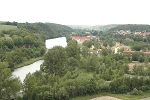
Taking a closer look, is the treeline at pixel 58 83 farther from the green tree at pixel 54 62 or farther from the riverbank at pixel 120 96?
the riverbank at pixel 120 96

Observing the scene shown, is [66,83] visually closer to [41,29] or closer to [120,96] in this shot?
[120,96]

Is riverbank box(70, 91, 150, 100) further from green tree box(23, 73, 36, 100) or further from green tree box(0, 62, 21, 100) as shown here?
green tree box(0, 62, 21, 100)

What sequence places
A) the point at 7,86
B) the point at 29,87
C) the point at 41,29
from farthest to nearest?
the point at 41,29 < the point at 29,87 < the point at 7,86

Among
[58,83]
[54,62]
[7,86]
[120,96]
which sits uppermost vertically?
[54,62]

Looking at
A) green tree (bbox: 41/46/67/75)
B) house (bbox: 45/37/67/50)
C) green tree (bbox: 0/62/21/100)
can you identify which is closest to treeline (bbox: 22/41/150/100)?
green tree (bbox: 41/46/67/75)

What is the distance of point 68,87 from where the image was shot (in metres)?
24.0

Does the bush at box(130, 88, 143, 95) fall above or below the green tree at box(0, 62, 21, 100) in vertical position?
below

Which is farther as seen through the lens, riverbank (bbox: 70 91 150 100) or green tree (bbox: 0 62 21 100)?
riverbank (bbox: 70 91 150 100)

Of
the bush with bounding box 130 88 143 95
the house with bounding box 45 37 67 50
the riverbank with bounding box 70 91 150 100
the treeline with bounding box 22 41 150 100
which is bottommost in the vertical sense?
the house with bounding box 45 37 67 50

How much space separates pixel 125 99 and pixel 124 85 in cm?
266

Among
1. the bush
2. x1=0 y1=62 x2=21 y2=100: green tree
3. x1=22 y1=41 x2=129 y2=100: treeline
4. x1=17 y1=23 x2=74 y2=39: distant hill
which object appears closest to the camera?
x1=0 y1=62 x2=21 y2=100: green tree

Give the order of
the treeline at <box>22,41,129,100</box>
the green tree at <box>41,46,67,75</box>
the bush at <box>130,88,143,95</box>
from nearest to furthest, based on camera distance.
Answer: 1. the treeline at <box>22,41,129,100</box>
2. the bush at <box>130,88,143,95</box>
3. the green tree at <box>41,46,67,75</box>

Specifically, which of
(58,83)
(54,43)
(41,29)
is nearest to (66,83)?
(58,83)

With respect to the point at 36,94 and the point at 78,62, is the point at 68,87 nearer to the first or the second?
the point at 36,94
